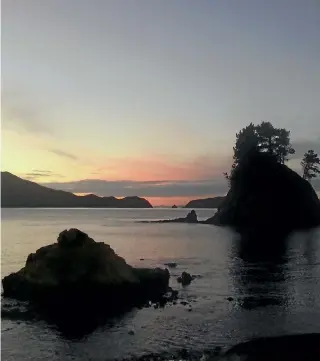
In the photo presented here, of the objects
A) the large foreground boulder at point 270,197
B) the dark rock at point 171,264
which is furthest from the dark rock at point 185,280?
the large foreground boulder at point 270,197

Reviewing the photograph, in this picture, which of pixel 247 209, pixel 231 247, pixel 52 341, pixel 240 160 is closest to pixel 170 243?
pixel 231 247

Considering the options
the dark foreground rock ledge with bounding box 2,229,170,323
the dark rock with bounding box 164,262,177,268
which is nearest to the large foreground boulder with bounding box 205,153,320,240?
the dark rock with bounding box 164,262,177,268

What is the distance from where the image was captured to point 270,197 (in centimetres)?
14325

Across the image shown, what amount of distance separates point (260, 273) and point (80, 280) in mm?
26674

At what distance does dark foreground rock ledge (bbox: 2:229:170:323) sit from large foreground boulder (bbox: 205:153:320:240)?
344 feet

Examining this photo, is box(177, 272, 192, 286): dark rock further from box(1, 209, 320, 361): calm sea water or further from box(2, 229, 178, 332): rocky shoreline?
box(2, 229, 178, 332): rocky shoreline

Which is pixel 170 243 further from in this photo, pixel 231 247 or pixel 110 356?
pixel 110 356

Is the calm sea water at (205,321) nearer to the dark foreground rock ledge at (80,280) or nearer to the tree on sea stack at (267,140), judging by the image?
the dark foreground rock ledge at (80,280)

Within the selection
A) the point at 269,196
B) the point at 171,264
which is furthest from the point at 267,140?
the point at 171,264

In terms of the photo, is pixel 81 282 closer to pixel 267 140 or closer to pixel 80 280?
pixel 80 280

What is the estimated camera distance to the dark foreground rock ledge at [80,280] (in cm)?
3766

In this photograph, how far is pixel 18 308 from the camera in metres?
35.8

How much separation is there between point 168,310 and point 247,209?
115 meters

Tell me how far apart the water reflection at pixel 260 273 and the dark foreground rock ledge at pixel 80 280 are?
345 inches
